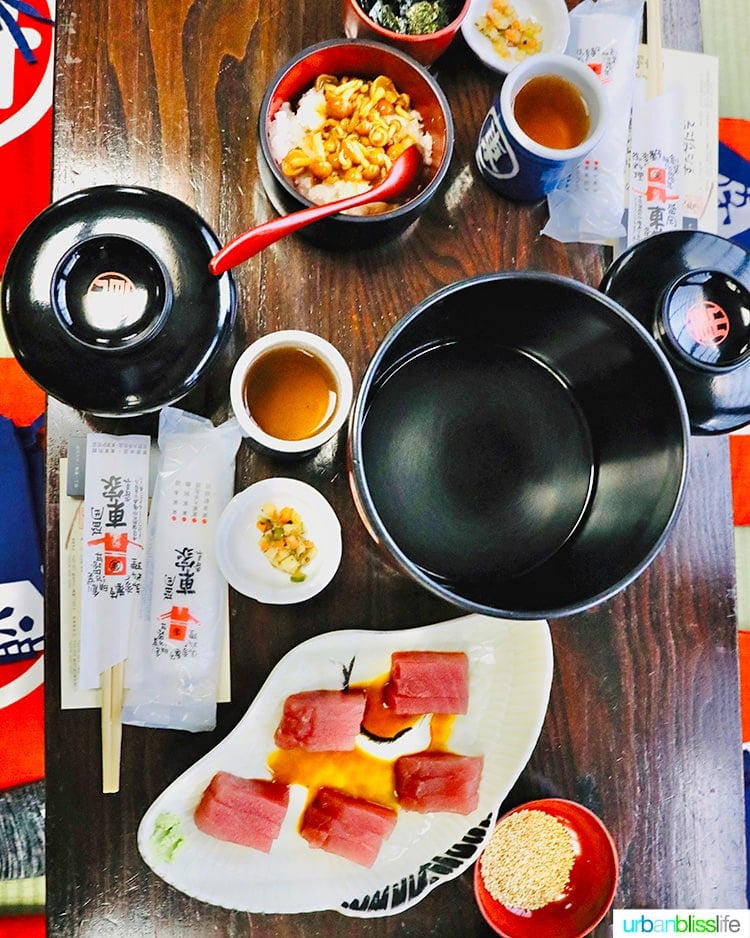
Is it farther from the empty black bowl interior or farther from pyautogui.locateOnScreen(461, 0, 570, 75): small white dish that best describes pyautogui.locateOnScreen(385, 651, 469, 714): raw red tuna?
pyautogui.locateOnScreen(461, 0, 570, 75): small white dish

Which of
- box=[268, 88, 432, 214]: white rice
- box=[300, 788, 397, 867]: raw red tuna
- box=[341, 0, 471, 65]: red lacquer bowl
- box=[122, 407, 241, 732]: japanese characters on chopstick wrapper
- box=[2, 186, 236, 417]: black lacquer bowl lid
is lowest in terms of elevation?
box=[300, 788, 397, 867]: raw red tuna

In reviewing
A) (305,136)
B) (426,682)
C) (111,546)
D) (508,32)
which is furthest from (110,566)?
(508,32)

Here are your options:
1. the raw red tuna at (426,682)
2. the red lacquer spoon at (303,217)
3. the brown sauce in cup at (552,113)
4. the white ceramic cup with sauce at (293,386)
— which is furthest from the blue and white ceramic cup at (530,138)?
the raw red tuna at (426,682)

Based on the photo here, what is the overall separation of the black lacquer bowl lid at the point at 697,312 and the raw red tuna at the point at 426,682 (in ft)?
1.51

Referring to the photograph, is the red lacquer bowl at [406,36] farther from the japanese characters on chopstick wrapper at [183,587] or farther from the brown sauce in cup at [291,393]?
the japanese characters on chopstick wrapper at [183,587]

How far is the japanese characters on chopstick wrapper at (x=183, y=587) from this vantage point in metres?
1.01

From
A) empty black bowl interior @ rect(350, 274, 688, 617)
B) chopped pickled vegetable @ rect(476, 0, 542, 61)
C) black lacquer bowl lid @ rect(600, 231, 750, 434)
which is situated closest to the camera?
empty black bowl interior @ rect(350, 274, 688, 617)

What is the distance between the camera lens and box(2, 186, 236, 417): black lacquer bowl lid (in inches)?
34.5

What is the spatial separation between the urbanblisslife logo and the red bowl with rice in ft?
3.34

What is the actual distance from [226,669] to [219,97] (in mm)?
782

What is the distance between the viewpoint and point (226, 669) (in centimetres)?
103

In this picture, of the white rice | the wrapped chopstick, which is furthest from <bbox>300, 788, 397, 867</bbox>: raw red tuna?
the white rice

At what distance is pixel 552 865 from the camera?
1.11 meters

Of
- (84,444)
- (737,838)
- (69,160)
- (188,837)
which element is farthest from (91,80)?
(737,838)
